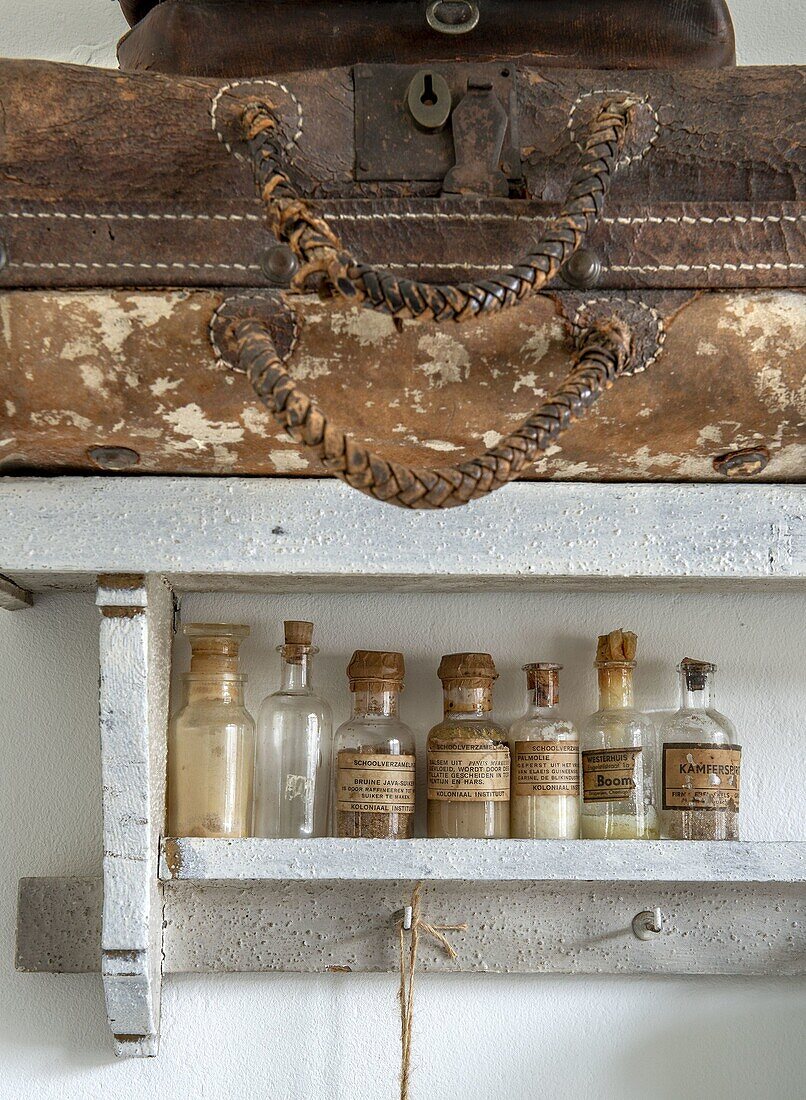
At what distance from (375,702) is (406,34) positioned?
0.53 m

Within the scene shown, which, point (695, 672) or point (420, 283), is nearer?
point (420, 283)

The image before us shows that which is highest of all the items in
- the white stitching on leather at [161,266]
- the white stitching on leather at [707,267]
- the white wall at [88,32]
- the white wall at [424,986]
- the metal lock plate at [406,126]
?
the white wall at [88,32]

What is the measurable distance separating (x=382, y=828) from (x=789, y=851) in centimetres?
33

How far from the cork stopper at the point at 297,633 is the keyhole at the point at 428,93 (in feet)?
1.50

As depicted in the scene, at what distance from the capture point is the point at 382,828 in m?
0.91

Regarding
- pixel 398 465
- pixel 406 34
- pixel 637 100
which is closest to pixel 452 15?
pixel 406 34

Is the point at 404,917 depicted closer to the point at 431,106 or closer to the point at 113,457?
the point at 113,457

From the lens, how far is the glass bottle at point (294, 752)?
0.96 m

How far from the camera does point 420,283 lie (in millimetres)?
636

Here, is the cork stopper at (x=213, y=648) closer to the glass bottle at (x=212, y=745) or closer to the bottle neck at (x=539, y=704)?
the glass bottle at (x=212, y=745)

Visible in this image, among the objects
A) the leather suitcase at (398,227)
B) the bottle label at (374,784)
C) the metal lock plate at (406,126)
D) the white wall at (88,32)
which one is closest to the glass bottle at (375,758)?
the bottle label at (374,784)

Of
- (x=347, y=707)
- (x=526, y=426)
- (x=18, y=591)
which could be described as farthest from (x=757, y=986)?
(x=18, y=591)

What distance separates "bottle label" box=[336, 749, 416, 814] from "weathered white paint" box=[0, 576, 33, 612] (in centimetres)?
34

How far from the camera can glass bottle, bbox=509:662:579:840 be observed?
0.94 m
